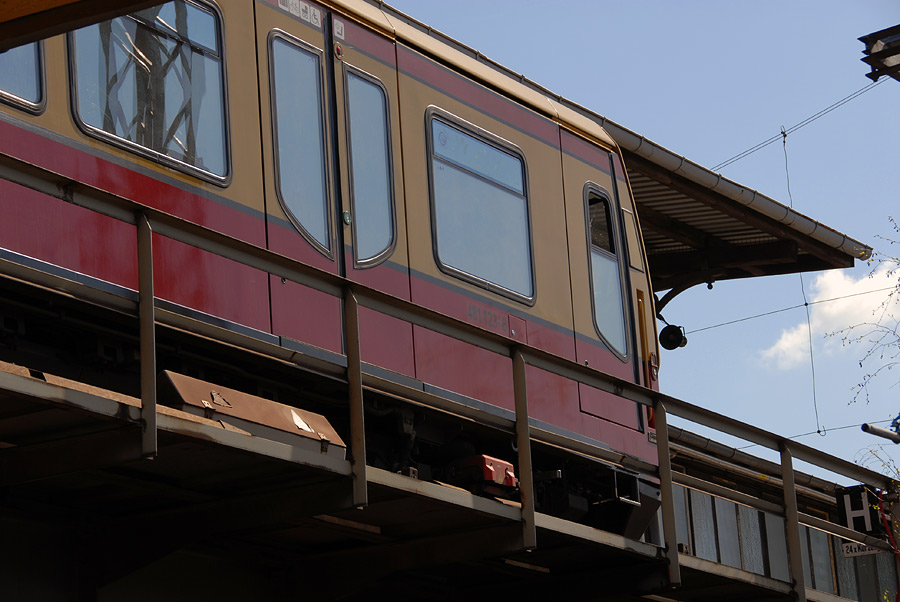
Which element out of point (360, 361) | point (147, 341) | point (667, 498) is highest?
point (360, 361)

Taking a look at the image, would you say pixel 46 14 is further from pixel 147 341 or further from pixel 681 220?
pixel 681 220

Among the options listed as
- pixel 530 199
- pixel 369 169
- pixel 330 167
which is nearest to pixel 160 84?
pixel 330 167

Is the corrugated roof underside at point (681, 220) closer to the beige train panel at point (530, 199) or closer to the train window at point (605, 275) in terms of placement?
the train window at point (605, 275)

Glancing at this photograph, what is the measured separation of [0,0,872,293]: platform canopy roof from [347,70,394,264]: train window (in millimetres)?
4227

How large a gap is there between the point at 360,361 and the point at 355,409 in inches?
17.4

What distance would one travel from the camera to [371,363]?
28.6 ft

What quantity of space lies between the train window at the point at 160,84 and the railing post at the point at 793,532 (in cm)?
459

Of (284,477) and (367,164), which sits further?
(367,164)

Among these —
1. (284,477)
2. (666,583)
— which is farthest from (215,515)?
(666,583)

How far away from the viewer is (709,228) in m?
16.2

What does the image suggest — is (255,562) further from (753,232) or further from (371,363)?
(753,232)

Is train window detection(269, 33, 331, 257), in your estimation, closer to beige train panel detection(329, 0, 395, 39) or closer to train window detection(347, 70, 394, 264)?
train window detection(347, 70, 394, 264)

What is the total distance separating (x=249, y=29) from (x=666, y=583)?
4.36 m

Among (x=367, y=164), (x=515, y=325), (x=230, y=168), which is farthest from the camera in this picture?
(x=515, y=325)
